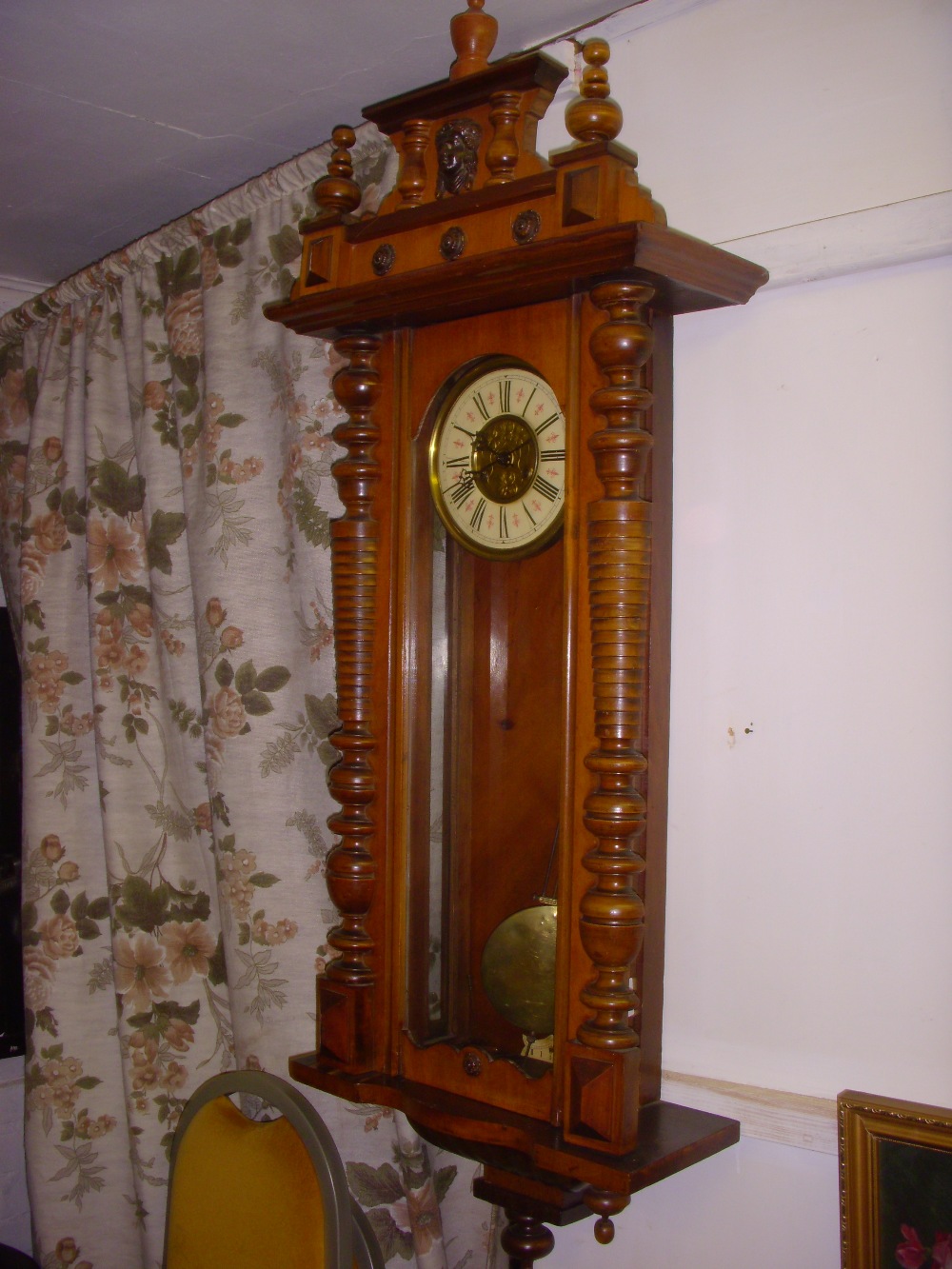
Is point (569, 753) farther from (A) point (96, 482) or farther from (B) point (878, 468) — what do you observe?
(A) point (96, 482)

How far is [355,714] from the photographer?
1209mm

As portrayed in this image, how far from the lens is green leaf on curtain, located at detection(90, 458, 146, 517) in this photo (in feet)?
6.57

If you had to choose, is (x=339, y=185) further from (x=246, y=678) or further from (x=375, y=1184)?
(x=375, y=1184)

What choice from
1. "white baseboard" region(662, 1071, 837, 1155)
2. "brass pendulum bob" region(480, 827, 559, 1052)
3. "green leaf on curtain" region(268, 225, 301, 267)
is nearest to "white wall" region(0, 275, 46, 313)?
"green leaf on curtain" region(268, 225, 301, 267)

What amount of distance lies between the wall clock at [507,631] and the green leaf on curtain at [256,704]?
48 centimetres

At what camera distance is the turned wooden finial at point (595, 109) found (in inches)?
38.9

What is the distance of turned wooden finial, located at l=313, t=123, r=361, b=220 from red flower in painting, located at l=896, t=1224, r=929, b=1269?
120cm

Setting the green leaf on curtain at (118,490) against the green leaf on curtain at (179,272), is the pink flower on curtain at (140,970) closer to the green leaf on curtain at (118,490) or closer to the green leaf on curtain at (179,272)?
the green leaf on curtain at (118,490)

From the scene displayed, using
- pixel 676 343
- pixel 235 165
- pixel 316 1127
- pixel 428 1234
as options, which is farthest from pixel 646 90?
pixel 428 1234

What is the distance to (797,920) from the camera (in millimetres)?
1136

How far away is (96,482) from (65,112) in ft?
2.20

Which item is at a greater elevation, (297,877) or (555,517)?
(555,517)

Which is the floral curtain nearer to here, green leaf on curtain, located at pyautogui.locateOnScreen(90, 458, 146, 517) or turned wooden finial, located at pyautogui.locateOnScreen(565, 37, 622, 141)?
green leaf on curtain, located at pyautogui.locateOnScreen(90, 458, 146, 517)

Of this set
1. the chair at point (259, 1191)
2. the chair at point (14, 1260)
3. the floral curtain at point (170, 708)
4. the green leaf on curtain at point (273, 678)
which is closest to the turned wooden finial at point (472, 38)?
the floral curtain at point (170, 708)
